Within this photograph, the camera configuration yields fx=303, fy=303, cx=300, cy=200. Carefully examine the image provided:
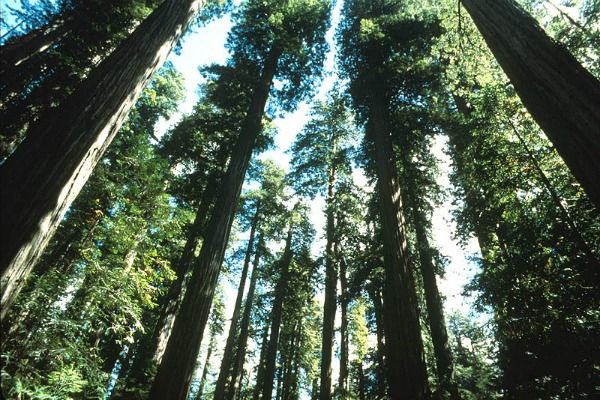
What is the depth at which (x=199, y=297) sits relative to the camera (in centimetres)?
477

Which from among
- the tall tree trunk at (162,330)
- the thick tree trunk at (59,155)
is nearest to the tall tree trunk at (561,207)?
the thick tree trunk at (59,155)

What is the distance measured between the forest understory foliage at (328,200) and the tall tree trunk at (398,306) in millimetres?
38

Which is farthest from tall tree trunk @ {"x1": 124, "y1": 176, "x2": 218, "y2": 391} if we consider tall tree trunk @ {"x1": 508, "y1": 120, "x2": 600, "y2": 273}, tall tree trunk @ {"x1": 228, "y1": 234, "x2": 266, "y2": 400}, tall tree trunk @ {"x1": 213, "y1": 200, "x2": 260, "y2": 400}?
tall tree trunk @ {"x1": 508, "y1": 120, "x2": 600, "y2": 273}

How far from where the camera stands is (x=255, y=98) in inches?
314

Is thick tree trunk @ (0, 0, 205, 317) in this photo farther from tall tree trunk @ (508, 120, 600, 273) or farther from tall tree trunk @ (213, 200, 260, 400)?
tall tree trunk @ (213, 200, 260, 400)

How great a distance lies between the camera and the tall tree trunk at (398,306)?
5.23 metres

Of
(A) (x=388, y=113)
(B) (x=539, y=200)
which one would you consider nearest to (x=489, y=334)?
(B) (x=539, y=200)

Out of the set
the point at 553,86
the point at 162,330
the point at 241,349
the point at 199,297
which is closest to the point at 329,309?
the point at 241,349

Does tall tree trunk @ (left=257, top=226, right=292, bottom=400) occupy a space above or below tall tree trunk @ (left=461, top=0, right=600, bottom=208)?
above

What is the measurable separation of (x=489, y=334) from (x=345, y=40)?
35.8 ft

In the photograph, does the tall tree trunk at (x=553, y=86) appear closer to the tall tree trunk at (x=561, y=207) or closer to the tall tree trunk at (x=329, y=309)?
the tall tree trunk at (x=561, y=207)

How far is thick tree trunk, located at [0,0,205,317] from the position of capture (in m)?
1.94

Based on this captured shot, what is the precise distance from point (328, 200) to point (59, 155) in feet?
44.3

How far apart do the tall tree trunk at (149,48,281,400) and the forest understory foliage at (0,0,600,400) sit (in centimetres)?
3
